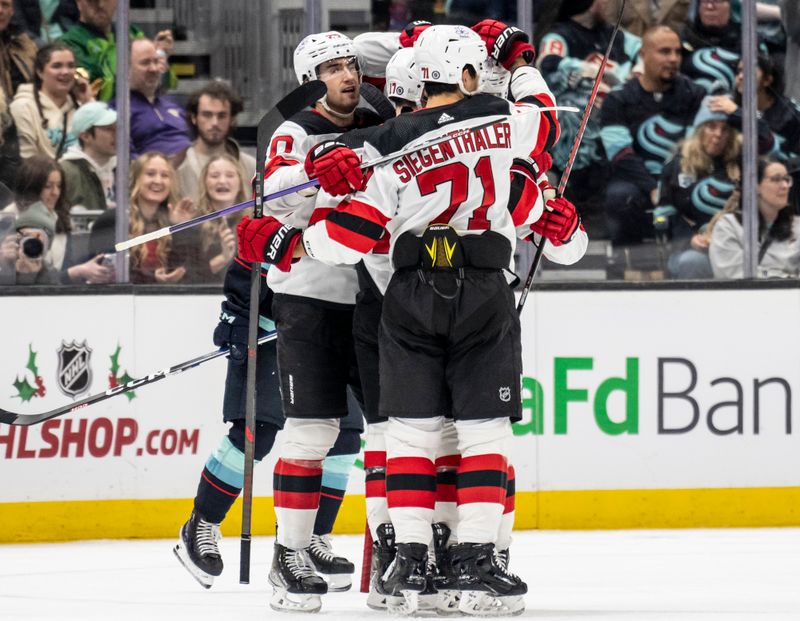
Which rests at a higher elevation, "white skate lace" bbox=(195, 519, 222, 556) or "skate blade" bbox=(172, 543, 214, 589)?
"white skate lace" bbox=(195, 519, 222, 556)

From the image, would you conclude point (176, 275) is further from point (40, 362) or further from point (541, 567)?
point (541, 567)

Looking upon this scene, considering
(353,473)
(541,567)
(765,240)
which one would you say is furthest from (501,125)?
(765,240)

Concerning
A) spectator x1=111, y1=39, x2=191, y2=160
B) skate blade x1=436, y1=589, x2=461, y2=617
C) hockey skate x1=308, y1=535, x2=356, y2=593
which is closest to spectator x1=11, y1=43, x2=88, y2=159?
spectator x1=111, y1=39, x2=191, y2=160

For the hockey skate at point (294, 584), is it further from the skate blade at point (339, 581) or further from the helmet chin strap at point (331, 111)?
the helmet chin strap at point (331, 111)

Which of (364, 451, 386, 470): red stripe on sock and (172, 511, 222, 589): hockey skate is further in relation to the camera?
(172, 511, 222, 589): hockey skate

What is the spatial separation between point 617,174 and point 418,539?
2839 millimetres

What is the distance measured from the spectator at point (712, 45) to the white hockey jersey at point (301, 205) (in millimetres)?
2482

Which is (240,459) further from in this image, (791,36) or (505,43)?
(791,36)

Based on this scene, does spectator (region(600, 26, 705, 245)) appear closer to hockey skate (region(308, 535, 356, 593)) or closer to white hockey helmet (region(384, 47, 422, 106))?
hockey skate (region(308, 535, 356, 593))

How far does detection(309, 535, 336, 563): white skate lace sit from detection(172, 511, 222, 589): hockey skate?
0.25 m

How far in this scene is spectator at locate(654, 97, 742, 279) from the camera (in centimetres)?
611

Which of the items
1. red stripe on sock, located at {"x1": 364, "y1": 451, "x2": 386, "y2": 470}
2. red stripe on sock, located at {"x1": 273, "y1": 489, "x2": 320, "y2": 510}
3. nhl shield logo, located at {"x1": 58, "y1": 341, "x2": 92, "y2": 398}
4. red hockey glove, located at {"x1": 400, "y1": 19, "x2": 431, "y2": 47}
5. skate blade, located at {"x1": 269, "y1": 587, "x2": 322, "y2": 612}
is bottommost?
skate blade, located at {"x1": 269, "y1": 587, "x2": 322, "y2": 612}

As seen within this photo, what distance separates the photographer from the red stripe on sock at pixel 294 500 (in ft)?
12.9

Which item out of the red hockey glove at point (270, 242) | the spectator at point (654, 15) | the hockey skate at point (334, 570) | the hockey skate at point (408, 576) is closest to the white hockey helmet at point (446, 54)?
the red hockey glove at point (270, 242)
